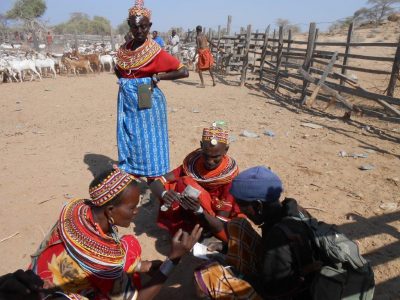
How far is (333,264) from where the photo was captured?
163 centimetres

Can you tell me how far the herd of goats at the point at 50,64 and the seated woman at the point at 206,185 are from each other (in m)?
12.6

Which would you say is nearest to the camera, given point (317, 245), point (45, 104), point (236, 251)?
point (317, 245)

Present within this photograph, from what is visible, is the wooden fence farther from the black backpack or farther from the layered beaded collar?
the black backpack

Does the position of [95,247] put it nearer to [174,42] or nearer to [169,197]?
[169,197]

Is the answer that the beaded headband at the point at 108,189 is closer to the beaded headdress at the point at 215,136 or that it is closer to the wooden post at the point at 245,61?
the beaded headdress at the point at 215,136

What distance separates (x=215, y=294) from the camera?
6.33 feet

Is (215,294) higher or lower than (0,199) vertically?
higher

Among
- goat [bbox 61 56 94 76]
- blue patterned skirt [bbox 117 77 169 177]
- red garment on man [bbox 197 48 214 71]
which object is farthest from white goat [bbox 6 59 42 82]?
blue patterned skirt [bbox 117 77 169 177]

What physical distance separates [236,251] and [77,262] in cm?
94

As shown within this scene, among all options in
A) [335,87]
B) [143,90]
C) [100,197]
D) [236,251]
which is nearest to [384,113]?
[335,87]

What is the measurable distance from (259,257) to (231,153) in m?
3.20

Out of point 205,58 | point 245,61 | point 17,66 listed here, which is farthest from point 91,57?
point 245,61

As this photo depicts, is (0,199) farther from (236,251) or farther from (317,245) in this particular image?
(317,245)

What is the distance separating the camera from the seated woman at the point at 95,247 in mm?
1671
